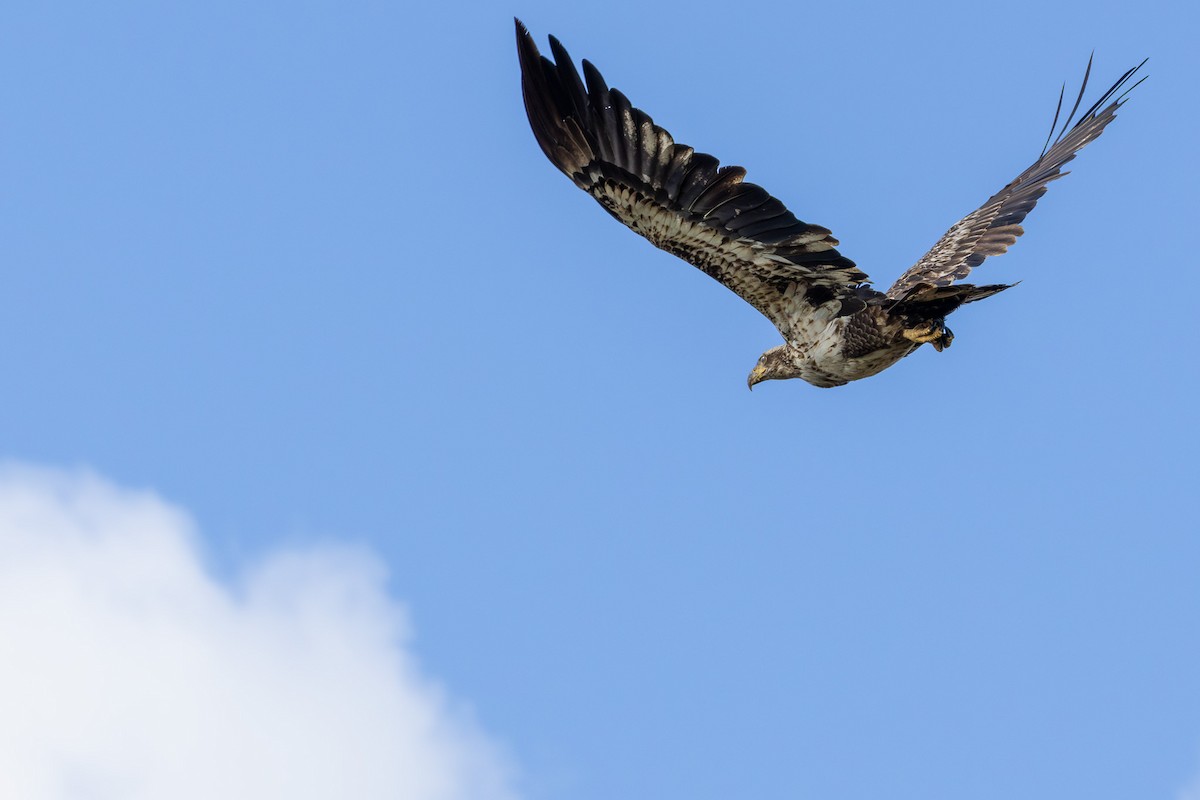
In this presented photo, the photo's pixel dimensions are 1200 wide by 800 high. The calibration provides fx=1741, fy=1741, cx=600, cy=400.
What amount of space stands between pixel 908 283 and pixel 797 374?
1.19 m

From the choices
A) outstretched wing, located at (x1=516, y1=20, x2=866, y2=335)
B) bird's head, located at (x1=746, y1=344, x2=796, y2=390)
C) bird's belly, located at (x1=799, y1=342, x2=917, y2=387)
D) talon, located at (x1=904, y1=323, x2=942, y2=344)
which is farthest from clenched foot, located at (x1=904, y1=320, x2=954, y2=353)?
bird's head, located at (x1=746, y1=344, x2=796, y2=390)

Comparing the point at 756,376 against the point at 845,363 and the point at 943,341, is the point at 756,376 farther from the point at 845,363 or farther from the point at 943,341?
the point at 943,341

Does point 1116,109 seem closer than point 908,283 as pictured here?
No

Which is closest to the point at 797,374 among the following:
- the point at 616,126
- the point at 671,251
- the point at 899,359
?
the point at 899,359

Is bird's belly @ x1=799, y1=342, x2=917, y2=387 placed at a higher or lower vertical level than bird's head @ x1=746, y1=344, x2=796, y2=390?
lower

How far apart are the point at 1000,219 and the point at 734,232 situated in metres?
3.67

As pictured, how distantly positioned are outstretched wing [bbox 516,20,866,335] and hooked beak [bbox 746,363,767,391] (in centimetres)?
162

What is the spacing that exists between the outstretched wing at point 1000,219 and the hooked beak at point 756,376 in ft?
3.99

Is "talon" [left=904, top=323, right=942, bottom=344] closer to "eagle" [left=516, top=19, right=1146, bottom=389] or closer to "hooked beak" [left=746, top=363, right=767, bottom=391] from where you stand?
"eagle" [left=516, top=19, right=1146, bottom=389]

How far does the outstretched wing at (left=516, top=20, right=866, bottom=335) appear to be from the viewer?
12250mm

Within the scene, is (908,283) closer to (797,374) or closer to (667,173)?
(797,374)

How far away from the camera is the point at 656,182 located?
40.7ft

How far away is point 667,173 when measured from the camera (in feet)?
40.5

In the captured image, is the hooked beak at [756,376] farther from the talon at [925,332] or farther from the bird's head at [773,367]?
the talon at [925,332]
